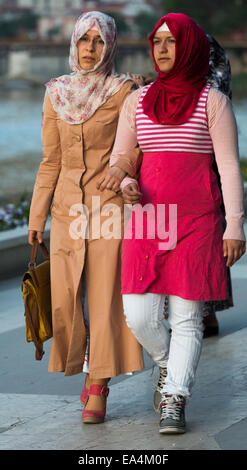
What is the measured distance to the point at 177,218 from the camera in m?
3.54

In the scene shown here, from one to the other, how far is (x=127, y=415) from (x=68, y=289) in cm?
52

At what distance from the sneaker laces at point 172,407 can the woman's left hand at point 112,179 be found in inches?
29.5

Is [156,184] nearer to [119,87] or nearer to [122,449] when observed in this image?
[119,87]

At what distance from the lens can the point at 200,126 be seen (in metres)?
3.50

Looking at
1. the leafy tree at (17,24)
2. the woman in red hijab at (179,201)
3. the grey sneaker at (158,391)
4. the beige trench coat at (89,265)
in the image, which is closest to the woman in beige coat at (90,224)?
the beige trench coat at (89,265)

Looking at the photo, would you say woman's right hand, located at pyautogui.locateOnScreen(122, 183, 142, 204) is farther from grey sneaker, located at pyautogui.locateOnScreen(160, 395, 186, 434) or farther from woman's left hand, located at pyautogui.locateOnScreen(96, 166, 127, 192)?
grey sneaker, located at pyautogui.locateOnScreen(160, 395, 186, 434)

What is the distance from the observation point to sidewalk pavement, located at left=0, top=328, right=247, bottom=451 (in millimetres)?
3525

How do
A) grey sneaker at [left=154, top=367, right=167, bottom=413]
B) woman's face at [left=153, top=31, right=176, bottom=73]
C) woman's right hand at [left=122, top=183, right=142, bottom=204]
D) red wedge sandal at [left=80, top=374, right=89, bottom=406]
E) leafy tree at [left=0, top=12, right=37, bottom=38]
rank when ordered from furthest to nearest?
leafy tree at [left=0, top=12, right=37, bottom=38]
red wedge sandal at [left=80, top=374, right=89, bottom=406]
grey sneaker at [left=154, top=367, right=167, bottom=413]
woman's face at [left=153, top=31, right=176, bottom=73]
woman's right hand at [left=122, top=183, right=142, bottom=204]

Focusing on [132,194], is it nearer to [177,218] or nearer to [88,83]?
[177,218]

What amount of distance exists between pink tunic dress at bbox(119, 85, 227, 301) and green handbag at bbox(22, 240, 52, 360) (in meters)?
0.44

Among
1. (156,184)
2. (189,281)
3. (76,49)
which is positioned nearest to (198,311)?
(189,281)

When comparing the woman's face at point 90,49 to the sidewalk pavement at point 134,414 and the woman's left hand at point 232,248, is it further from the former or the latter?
the sidewalk pavement at point 134,414

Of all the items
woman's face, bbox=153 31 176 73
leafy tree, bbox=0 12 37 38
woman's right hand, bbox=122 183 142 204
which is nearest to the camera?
woman's right hand, bbox=122 183 142 204

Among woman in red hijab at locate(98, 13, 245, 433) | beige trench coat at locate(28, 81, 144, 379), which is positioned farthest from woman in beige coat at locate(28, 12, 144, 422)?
woman in red hijab at locate(98, 13, 245, 433)
